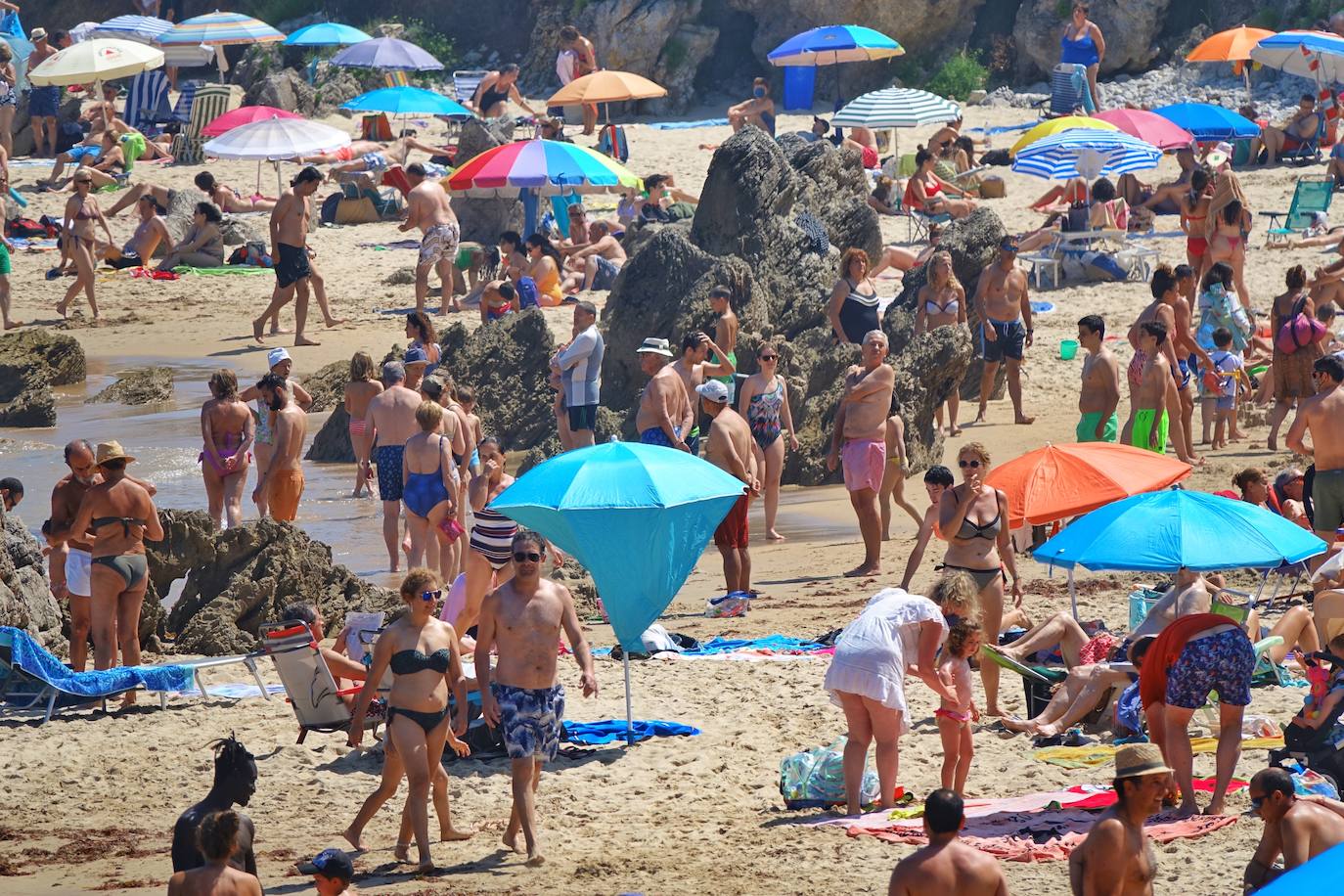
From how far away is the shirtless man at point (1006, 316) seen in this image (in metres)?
14.8

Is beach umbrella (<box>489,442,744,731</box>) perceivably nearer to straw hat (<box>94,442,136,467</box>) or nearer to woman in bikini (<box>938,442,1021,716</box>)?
woman in bikini (<box>938,442,1021,716</box>)

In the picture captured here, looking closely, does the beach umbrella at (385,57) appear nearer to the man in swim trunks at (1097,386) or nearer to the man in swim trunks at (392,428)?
the man in swim trunks at (392,428)

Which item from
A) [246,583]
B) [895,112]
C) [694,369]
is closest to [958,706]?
[246,583]

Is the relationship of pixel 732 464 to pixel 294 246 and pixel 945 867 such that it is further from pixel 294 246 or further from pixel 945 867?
pixel 294 246

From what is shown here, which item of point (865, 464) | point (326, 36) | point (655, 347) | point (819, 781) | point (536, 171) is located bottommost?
point (819, 781)

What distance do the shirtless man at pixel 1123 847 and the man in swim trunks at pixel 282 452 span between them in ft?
22.7

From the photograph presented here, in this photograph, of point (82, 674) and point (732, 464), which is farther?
point (732, 464)

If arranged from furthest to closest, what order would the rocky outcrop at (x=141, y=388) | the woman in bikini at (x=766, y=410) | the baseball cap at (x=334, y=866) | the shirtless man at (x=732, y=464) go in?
the rocky outcrop at (x=141, y=388) < the woman in bikini at (x=766, y=410) < the shirtless man at (x=732, y=464) < the baseball cap at (x=334, y=866)

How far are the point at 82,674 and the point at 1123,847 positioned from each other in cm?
537

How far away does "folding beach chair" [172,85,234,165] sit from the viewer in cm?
2586

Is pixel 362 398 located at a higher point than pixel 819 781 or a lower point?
higher

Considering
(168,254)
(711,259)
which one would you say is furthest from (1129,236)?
(168,254)

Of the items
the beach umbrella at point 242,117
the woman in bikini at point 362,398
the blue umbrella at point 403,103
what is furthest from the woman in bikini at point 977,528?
the blue umbrella at point 403,103

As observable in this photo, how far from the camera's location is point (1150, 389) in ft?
39.9
